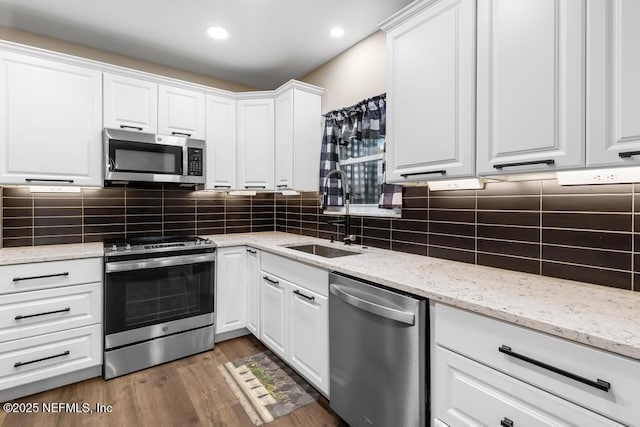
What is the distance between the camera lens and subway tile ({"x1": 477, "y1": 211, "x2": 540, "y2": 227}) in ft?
5.24

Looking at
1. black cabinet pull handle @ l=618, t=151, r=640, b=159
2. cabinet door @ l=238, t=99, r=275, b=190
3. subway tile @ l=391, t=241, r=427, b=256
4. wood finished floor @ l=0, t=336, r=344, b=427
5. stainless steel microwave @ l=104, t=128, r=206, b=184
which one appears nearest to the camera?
black cabinet pull handle @ l=618, t=151, r=640, b=159

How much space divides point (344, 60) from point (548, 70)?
6.42 feet

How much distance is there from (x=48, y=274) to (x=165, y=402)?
1.15 meters

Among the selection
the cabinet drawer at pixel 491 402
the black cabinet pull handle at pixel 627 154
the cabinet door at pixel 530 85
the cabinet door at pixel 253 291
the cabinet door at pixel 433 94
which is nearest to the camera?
the cabinet drawer at pixel 491 402

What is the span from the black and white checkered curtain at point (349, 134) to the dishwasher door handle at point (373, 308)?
1240 millimetres

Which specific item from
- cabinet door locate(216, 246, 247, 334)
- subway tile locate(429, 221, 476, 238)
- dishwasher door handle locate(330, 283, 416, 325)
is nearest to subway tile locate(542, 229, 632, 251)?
subway tile locate(429, 221, 476, 238)

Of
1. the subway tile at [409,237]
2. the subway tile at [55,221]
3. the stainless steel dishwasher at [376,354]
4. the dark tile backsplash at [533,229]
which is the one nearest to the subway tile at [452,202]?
the dark tile backsplash at [533,229]

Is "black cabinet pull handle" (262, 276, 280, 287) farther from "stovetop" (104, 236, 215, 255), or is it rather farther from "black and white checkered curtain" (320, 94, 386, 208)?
"black and white checkered curtain" (320, 94, 386, 208)

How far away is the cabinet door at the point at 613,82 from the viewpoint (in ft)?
3.43

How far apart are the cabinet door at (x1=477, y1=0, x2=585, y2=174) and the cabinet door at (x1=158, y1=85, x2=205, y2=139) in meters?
2.40

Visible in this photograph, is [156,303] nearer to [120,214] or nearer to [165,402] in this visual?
[165,402]

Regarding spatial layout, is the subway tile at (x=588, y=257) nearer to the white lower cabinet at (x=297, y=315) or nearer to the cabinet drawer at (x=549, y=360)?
the cabinet drawer at (x=549, y=360)

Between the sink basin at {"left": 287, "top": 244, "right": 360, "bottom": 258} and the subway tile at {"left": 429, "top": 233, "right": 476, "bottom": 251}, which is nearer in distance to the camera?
the subway tile at {"left": 429, "top": 233, "right": 476, "bottom": 251}

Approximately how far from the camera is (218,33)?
2.54 metres
